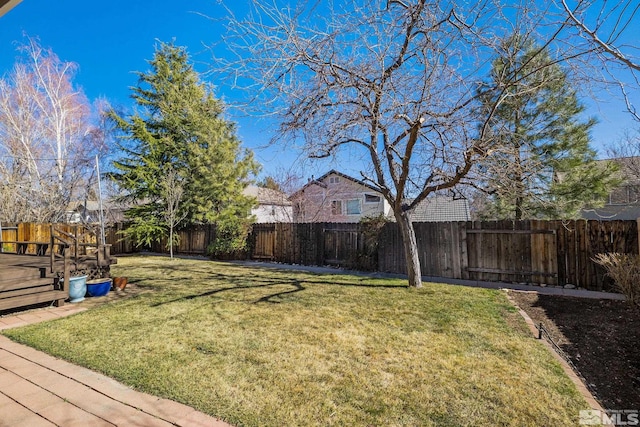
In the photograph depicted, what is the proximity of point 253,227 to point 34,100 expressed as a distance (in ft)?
37.8

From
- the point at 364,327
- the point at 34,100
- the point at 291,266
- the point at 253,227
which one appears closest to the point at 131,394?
the point at 364,327

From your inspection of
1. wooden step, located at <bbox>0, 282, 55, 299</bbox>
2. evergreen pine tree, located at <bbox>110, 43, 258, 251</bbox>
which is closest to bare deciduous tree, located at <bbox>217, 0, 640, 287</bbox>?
wooden step, located at <bbox>0, 282, 55, 299</bbox>

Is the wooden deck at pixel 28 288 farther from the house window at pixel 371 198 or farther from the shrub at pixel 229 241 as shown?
the house window at pixel 371 198

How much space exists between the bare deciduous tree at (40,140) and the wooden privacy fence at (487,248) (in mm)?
10727

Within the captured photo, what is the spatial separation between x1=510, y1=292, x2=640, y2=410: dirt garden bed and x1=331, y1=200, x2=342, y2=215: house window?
14.6 meters

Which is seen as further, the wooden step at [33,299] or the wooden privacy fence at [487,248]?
the wooden privacy fence at [487,248]

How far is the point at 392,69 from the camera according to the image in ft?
16.9

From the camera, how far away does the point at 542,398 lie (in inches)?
99.7

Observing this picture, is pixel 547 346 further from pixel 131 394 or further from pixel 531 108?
pixel 531 108

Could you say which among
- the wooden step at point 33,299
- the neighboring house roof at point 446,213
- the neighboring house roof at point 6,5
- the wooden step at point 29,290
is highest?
the neighboring house roof at point 6,5

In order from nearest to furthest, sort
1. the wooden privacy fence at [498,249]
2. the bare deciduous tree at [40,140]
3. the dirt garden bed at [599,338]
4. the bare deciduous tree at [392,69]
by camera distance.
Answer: the dirt garden bed at [599,338], the bare deciduous tree at [392,69], the wooden privacy fence at [498,249], the bare deciduous tree at [40,140]

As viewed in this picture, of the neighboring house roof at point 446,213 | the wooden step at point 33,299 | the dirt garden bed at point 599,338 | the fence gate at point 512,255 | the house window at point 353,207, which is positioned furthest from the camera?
the house window at point 353,207

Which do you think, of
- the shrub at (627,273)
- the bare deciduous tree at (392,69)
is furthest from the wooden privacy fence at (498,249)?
the bare deciduous tree at (392,69)

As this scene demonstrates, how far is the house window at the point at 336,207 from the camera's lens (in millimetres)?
20422
